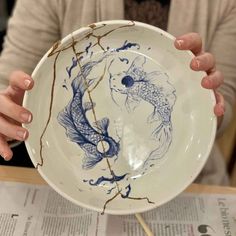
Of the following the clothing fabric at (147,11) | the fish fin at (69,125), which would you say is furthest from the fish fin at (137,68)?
the clothing fabric at (147,11)

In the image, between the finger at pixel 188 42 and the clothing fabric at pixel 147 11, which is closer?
the finger at pixel 188 42

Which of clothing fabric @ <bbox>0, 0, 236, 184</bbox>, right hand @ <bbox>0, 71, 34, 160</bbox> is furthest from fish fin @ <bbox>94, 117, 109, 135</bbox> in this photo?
clothing fabric @ <bbox>0, 0, 236, 184</bbox>

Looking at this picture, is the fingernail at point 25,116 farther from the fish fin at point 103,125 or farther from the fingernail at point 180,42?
the fingernail at point 180,42

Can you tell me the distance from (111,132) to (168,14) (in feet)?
0.96

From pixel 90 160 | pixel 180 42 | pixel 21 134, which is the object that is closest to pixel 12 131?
pixel 21 134

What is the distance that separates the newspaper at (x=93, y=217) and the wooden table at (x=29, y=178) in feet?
0.04

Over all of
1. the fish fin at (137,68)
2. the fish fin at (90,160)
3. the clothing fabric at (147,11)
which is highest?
the fish fin at (137,68)

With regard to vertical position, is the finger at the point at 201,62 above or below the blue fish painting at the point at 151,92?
above

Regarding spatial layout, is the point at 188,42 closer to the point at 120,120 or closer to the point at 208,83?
the point at 208,83

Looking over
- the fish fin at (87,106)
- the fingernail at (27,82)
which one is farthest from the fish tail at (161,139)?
the fingernail at (27,82)

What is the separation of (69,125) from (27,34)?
26cm

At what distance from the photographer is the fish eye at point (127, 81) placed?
2.18 feet

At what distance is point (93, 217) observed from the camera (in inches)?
27.8

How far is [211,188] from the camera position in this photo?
2.56 feet
